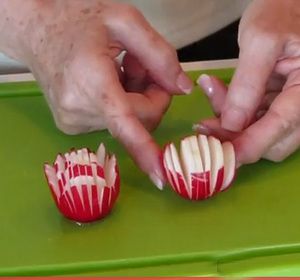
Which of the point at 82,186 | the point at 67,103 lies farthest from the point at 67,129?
the point at 82,186

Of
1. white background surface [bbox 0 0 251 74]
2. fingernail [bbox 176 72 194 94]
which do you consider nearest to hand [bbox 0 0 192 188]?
fingernail [bbox 176 72 194 94]

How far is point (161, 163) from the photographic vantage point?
0.69 metres

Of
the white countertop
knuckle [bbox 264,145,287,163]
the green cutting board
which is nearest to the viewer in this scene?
the green cutting board

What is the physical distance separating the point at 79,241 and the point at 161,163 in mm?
90

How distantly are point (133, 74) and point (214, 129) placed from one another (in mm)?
91

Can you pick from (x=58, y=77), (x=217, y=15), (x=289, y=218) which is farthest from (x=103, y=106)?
(x=217, y=15)

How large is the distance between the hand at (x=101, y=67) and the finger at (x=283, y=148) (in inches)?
3.6

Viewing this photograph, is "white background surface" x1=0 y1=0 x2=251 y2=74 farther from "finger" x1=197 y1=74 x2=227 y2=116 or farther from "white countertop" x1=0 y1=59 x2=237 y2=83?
"finger" x1=197 y1=74 x2=227 y2=116

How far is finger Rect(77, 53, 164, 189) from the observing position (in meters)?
0.70

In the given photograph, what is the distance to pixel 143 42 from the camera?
737mm

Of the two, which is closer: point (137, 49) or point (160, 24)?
point (137, 49)

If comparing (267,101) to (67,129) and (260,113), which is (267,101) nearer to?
(260,113)

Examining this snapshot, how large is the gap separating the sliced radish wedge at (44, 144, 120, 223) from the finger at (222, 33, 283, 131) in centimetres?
12

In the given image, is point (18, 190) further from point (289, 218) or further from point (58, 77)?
point (289, 218)
